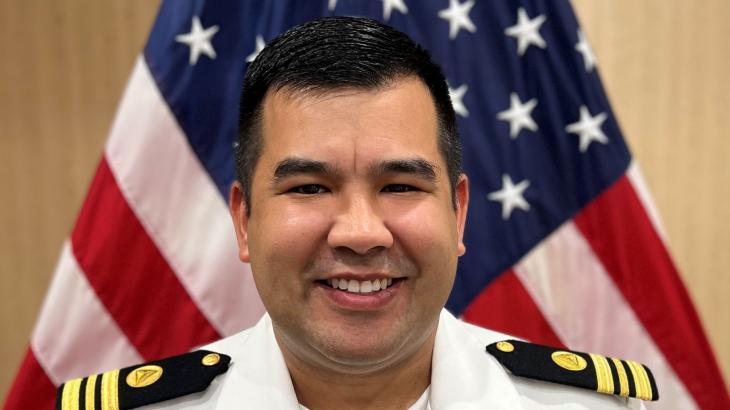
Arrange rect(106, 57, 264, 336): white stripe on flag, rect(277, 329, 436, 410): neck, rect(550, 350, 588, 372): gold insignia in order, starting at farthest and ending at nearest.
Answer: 1. rect(106, 57, 264, 336): white stripe on flag
2. rect(550, 350, 588, 372): gold insignia
3. rect(277, 329, 436, 410): neck

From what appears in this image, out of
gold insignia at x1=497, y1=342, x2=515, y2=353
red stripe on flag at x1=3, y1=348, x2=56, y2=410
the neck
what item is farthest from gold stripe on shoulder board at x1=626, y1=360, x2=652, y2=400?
red stripe on flag at x1=3, y1=348, x2=56, y2=410

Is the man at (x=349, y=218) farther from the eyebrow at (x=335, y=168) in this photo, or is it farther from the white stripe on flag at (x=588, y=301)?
the white stripe on flag at (x=588, y=301)

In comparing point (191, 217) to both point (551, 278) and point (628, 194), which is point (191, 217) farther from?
point (628, 194)

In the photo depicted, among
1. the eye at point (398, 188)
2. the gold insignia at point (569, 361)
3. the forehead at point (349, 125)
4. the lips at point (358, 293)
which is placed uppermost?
the forehead at point (349, 125)

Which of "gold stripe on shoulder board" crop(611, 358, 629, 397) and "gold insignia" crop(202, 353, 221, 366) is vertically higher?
"gold insignia" crop(202, 353, 221, 366)

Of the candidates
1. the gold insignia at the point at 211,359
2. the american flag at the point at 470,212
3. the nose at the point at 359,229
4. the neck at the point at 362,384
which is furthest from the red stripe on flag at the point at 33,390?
the nose at the point at 359,229

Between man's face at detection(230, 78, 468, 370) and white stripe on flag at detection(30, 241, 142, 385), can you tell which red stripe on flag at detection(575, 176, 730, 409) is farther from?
white stripe on flag at detection(30, 241, 142, 385)

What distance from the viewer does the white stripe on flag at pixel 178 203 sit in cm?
144

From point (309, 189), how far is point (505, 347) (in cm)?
47

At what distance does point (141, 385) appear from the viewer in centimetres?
102

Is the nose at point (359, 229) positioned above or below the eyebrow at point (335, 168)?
below

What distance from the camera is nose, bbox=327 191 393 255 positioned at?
30.8 inches

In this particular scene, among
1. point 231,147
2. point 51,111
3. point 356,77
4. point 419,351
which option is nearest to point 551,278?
point 419,351

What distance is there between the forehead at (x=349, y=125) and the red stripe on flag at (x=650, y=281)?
0.79 metres
